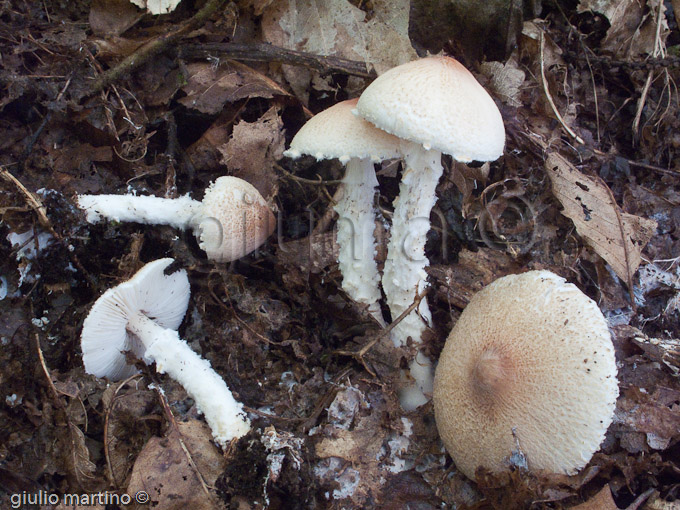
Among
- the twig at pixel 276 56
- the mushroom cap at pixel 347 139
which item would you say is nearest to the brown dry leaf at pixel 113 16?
the twig at pixel 276 56

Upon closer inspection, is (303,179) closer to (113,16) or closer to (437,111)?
(437,111)

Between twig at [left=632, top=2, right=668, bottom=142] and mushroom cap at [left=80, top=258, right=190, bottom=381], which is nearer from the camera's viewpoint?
mushroom cap at [left=80, top=258, right=190, bottom=381]

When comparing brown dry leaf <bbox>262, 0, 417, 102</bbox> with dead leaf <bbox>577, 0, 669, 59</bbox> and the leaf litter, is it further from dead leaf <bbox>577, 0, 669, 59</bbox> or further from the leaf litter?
dead leaf <bbox>577, 0, 669, 59</bbox>

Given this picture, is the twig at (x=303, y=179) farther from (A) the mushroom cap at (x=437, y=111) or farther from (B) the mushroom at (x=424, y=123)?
(A) the mushroom cap at (x=437, y=111)

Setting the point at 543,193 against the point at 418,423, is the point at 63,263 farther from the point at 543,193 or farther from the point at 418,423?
the point at 543,193

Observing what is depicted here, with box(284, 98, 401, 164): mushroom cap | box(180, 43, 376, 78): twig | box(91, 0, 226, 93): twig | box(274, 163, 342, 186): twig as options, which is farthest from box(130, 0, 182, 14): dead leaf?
box(284, 98, 401, 164): mushroom cap

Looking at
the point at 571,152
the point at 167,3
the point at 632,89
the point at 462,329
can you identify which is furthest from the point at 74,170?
the point at 632,89

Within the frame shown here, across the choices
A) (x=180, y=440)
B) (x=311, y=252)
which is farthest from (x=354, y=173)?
(x=180, y=440)
